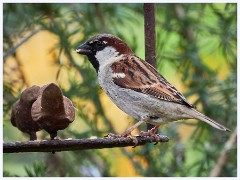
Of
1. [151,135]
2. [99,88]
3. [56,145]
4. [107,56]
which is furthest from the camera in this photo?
[99,88]

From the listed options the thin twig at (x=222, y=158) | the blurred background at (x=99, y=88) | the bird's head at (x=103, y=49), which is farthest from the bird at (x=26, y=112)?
the thin twig at (x=222, y=158)

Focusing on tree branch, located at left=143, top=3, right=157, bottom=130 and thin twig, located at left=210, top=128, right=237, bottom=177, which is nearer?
tree branch, located at left=143, top=3, right=157, bottom=130

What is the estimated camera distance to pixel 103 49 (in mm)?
2797

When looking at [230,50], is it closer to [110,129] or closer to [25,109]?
[110,129]

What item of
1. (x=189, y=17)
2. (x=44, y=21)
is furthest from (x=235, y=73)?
(x=44, y=21)

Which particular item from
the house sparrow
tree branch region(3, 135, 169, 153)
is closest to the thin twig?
the house sparrow

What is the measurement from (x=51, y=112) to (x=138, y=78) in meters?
0.74

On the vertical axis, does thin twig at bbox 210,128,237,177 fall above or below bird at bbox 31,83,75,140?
below

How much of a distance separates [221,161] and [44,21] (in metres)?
1.19

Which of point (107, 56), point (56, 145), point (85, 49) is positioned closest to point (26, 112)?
point (56, 145)

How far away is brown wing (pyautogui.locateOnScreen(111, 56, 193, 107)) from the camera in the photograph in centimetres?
290

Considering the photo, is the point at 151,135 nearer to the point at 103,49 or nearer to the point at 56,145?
the point at 103,49

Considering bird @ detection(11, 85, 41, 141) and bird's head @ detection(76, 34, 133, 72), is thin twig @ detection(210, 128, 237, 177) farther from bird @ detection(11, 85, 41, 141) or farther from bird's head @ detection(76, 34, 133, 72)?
bird @ detection(11, 85, 41, 141)

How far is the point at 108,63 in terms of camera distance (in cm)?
293
